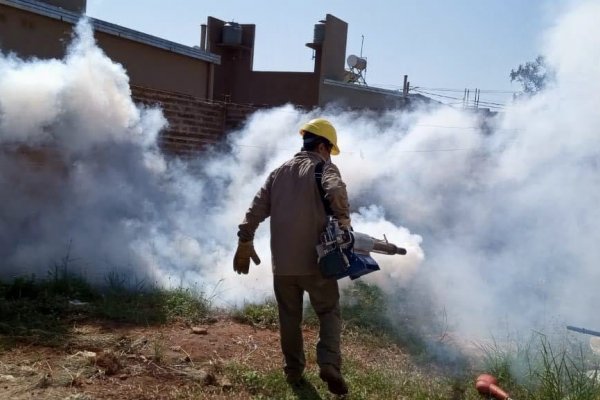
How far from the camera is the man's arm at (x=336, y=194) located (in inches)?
165

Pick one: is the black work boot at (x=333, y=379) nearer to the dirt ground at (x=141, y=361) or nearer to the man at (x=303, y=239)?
the man at (x=303, y=239)

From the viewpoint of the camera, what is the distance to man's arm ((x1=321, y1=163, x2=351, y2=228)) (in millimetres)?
4191

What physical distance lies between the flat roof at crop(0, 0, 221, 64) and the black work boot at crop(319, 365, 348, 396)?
659 cm

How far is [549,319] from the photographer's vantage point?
597cm

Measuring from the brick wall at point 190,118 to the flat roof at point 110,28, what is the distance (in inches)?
73.7

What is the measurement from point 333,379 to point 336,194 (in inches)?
45.5

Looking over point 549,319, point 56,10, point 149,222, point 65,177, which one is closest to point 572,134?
point 549,319

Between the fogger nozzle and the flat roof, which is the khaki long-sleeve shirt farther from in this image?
the flat roof

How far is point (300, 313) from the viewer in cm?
453

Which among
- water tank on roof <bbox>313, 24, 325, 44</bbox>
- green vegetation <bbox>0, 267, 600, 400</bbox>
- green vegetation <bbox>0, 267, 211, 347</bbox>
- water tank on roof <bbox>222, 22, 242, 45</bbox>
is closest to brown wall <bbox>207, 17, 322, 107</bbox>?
water tank on roof <bbox>222, 22, 242, 45</bbox>

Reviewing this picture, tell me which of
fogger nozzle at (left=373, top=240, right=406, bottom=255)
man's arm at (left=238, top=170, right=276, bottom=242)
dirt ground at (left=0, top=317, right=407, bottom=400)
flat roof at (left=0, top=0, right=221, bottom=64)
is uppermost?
flat roof at (left=0, top=0, right=221, bottom=64)

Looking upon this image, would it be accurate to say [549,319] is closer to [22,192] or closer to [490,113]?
[490,113]

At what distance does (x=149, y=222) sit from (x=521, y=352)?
170 inches

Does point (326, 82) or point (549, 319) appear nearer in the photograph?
point (549, 319)
